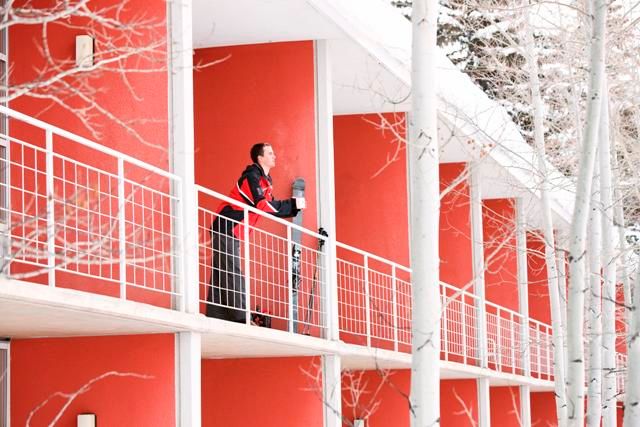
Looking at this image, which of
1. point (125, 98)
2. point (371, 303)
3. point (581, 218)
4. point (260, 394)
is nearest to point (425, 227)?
point (581, 218)

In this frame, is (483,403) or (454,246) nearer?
(483,403)

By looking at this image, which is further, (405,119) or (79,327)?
(405,119)

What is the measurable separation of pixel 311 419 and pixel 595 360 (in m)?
5.21

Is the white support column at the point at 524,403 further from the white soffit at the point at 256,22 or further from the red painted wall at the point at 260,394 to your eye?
the white soffit at the point at 256,22

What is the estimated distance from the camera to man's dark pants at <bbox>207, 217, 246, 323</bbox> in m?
11.1

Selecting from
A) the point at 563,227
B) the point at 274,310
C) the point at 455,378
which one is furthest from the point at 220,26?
the point at 563,227

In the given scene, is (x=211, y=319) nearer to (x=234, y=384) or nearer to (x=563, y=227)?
(x=234, y=384)

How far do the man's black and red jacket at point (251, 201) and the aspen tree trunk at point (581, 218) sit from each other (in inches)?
179

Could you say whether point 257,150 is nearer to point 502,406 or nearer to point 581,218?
point 581,218

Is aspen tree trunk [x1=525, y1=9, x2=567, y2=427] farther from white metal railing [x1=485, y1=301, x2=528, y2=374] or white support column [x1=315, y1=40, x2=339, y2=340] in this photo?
white metal railing [x1=485, y1=301, x2=528, y2=374]

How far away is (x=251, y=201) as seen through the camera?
471 inches

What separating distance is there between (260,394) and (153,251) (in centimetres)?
484

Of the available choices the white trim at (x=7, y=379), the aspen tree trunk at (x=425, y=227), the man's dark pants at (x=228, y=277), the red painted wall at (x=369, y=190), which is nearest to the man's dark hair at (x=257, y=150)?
the man's dark pants at (x=228, y=277)

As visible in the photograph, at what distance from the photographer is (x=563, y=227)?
2695 centimetres
